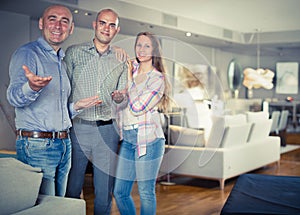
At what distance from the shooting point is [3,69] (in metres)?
5.93

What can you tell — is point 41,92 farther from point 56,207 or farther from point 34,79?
point 56,207

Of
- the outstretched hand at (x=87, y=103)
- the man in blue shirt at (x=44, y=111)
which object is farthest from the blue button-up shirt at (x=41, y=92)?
the outstretched hand at (x=87, y=103)

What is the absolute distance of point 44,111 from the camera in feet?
8.71

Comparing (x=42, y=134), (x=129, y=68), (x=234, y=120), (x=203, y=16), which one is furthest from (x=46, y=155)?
(x=203, y=16)

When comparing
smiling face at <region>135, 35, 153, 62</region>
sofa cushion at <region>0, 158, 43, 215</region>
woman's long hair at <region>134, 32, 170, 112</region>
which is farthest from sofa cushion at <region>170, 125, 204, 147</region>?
sofa cushion at <region>0, 158, 43, 215</region>

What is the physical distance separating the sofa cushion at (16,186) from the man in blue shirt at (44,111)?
399mm

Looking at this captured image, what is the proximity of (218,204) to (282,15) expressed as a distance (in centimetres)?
419

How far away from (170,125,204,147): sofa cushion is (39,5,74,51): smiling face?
2644mm

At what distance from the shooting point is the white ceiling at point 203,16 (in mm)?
5879

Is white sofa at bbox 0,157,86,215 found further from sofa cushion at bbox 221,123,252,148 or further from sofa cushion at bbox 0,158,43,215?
sofa cushion at bbox 221,123,252,148

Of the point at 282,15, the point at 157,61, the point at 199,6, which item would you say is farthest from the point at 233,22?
the point at 157,61

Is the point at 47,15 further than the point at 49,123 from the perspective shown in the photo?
Yes

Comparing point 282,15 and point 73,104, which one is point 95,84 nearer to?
point 73,104

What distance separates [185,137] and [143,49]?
2439 mm
